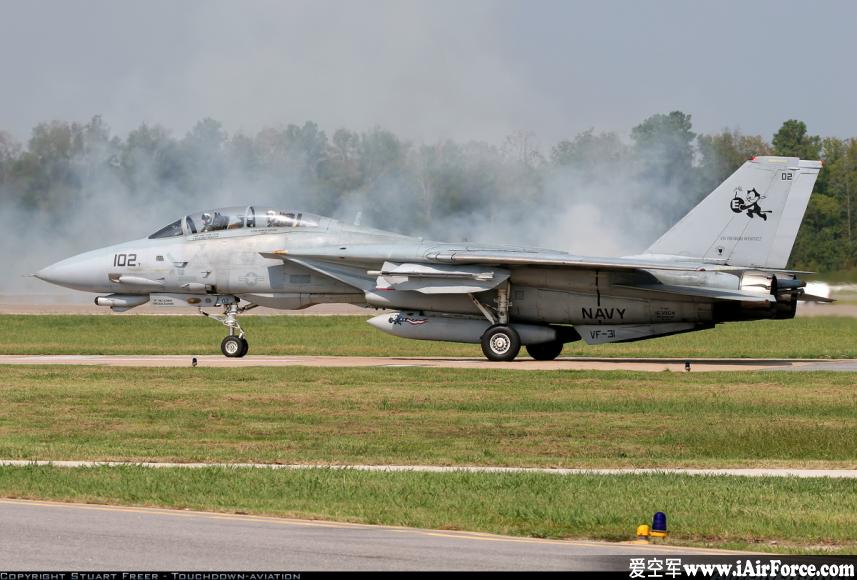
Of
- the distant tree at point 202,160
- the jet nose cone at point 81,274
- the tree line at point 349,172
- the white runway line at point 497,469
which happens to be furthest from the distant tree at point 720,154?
the white runway line at point 497,469

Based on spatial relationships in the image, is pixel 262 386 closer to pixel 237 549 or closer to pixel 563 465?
pixel 563 465

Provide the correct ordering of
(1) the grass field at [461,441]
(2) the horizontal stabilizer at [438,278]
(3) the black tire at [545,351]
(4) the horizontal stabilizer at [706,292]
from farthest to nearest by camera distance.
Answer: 1. (3) the black tire at [545,351]
2. (2) the horizontal stabilizer at [438,278]
3. (4) the horizontal stabilizer at [706,292]
4. (1) the grass field at [461,441]

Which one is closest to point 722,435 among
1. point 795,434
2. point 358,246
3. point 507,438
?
point 795,434

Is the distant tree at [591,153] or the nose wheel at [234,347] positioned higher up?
the distant tree at [591,153]

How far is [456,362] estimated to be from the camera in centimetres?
3112

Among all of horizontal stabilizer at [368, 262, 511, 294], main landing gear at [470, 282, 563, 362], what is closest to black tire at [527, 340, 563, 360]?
main landing gear at [470, 282, 563, 362]

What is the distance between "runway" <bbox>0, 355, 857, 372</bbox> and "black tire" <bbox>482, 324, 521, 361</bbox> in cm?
25

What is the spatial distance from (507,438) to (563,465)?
8.74 ft

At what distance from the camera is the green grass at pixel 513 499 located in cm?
1109

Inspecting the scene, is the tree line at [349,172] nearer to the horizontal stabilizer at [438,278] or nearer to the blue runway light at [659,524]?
the horizontal stabilizer at [438,278]

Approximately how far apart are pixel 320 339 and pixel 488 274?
12329 mm

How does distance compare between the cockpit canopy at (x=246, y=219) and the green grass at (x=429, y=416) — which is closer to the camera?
the green grass at (x=429, y=416)

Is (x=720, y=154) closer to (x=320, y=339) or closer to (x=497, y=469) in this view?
(x=320, y=339)

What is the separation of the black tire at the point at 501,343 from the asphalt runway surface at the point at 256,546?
62.4ft
